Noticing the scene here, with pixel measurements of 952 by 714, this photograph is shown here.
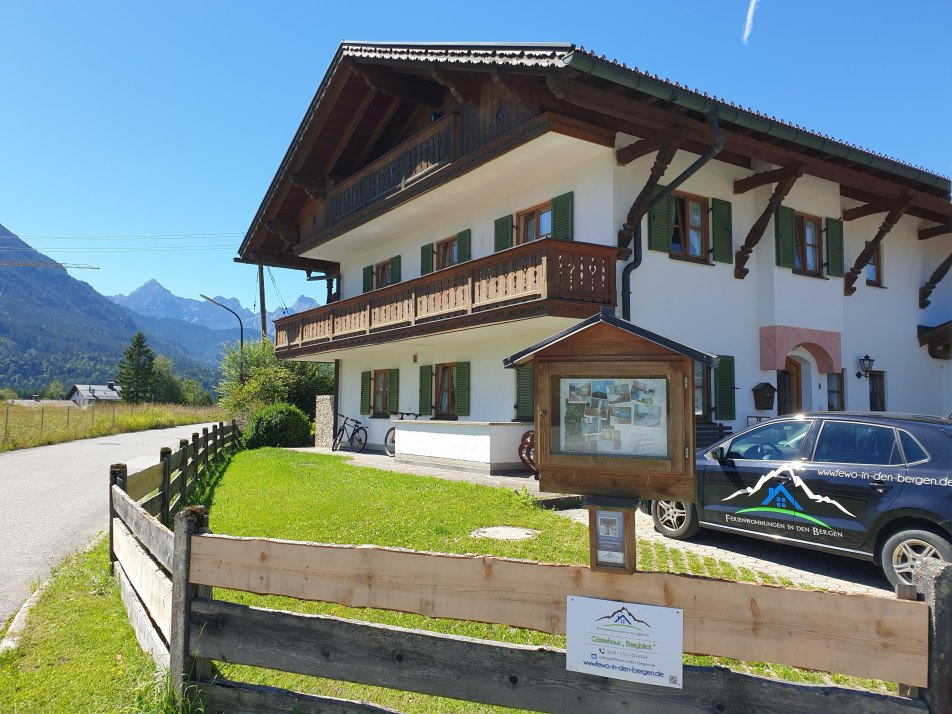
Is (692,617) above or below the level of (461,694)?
above

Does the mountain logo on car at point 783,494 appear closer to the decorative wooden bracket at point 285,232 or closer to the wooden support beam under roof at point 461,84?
the wooden support beam under roof at point 461,84

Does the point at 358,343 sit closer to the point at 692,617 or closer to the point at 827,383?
the point at 827,383

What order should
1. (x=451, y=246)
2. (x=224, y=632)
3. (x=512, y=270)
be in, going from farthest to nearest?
(x=451, y=246) → (x=512, y=270) → (x=224, y=632)

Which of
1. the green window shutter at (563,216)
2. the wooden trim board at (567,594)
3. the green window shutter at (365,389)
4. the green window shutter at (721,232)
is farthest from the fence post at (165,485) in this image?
the green window shutter at (365,389)

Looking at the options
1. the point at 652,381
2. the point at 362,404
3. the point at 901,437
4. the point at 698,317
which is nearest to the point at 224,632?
the point at 652,381

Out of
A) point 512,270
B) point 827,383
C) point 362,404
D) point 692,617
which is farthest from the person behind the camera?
point 362,404

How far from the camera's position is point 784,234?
14164mm

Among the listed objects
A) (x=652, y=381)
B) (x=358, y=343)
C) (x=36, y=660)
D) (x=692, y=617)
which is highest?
(x=358, y=343)

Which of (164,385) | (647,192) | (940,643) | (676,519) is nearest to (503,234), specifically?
(647,192)

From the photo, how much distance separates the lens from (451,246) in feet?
55.4

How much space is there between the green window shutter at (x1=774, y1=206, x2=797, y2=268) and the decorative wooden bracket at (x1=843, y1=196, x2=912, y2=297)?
203 cm

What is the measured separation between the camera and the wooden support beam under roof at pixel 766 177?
1293cm

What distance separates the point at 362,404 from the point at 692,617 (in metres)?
19.1

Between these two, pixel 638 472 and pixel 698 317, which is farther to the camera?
pixel 698 317
